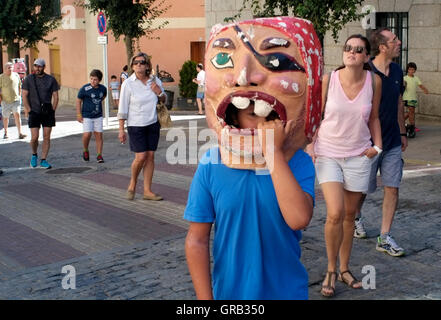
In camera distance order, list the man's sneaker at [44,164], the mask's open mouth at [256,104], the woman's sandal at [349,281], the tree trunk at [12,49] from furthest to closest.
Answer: the tree trunk at [12,49], the man's sneaker at [44,164], the woman's sandal at [349,281], the mask's open mouth at [256,104]

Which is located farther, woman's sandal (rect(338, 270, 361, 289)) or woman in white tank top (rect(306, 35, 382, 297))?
woman's sandal (rect(338, 270, 361, 289))

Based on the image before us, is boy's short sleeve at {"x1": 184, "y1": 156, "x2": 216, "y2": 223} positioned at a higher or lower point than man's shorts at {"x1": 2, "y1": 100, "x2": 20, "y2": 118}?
higher

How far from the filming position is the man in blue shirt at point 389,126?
21.5 ft

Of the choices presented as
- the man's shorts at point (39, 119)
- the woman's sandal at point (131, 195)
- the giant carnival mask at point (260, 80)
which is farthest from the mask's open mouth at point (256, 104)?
the man's shorts at point (39, 119)

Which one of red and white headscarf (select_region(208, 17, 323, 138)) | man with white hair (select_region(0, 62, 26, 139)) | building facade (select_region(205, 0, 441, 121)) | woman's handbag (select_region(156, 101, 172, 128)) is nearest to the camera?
red and white headscarf (select_region(208, 17, 323, 138))

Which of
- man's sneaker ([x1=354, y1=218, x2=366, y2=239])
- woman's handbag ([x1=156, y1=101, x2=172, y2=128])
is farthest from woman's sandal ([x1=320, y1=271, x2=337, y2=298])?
woman's handbag ([x1=156, y1=101, x2=172, y2=128])

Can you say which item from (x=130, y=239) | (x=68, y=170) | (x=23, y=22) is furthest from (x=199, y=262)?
(x=23, y=22)

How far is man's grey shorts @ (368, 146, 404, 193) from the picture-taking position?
664 centimetres

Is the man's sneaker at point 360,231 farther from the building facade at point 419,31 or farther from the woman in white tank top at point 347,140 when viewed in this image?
the building facade at point 419,31

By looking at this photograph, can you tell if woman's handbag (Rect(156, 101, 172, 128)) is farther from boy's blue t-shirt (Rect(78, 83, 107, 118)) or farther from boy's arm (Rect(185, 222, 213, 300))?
boy's arm (Rect(185, 222, 213, 300))

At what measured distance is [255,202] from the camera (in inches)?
117

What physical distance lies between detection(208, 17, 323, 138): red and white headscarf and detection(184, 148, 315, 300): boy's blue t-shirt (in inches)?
7.8

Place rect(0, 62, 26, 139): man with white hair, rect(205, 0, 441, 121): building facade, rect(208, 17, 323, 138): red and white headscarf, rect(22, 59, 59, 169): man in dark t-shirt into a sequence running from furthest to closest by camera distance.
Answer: rect(205, 0, 441, 121): building facade
rect(0, 62, 26, 139): man with white hair
rect(22, 59, 59, 169): man in dark t-shirt
rect(208, 17, 323, 138): red and white headscarf
